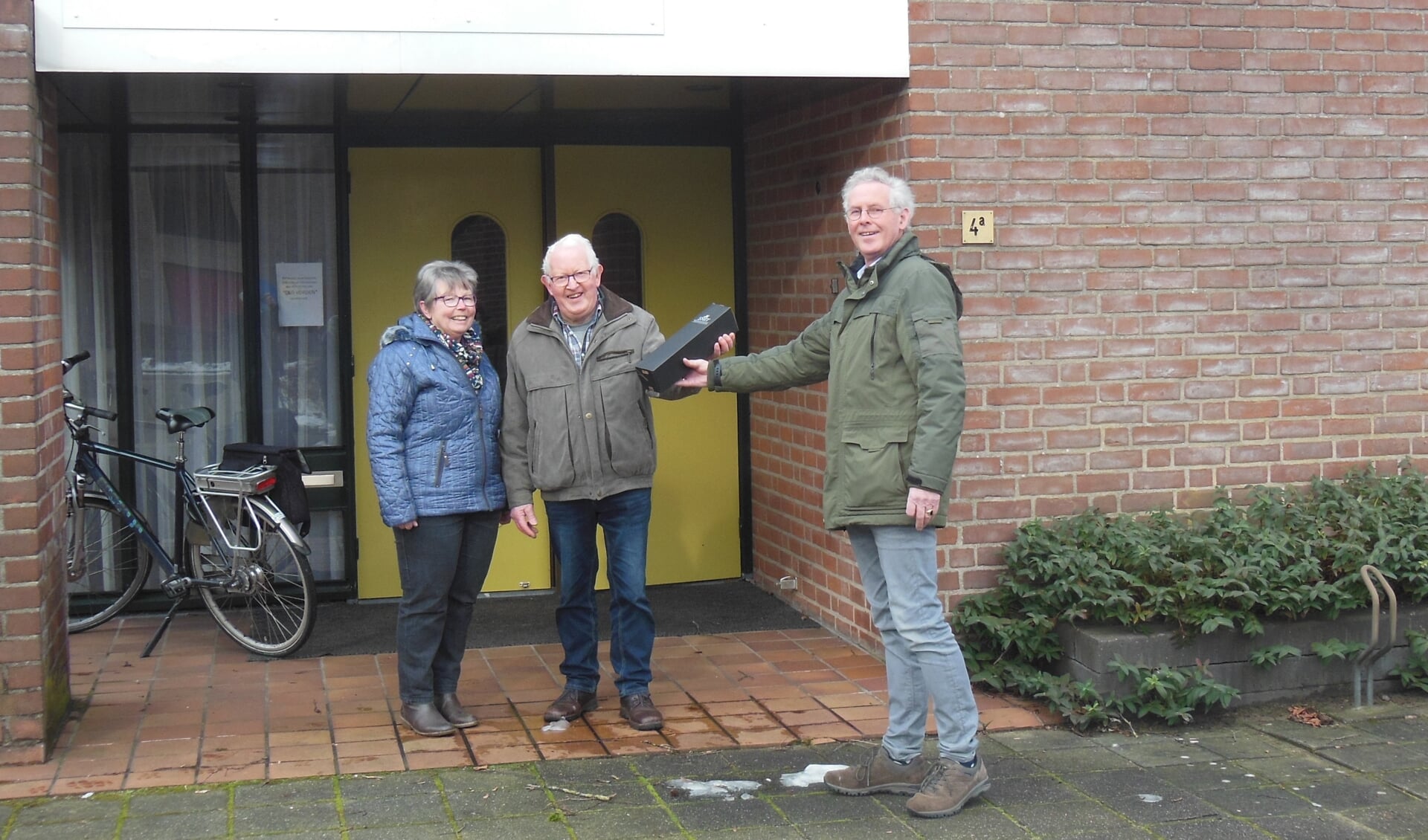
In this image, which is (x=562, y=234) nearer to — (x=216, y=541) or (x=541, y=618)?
(x=541, y=618)

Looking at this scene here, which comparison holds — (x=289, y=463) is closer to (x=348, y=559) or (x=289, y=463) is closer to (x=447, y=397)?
(x=348, y=559)

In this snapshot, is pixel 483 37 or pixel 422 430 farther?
pixel 483 37

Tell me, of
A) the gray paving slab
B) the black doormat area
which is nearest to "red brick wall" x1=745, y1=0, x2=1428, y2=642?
the black doormat area

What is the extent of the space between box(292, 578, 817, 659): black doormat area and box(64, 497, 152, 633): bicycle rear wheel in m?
0.90

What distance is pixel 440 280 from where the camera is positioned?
5.36 meters

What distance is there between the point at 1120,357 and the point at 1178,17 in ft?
4.82

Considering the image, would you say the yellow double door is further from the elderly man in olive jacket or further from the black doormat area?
the elderly man in olive jacket

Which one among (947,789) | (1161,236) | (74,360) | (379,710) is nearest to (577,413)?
(379,710)

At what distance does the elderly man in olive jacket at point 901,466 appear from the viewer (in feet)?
14.9

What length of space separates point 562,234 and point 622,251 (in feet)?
1.18

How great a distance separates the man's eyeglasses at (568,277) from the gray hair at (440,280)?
0.97 feet

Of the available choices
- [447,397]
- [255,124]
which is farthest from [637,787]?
[255,124]

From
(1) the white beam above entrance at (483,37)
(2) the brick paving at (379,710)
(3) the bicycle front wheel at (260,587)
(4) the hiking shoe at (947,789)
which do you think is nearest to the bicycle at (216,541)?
(3) the bicycle front wheel at (260,587)

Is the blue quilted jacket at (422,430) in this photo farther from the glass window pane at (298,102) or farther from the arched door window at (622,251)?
the arched door window at (622,251)
